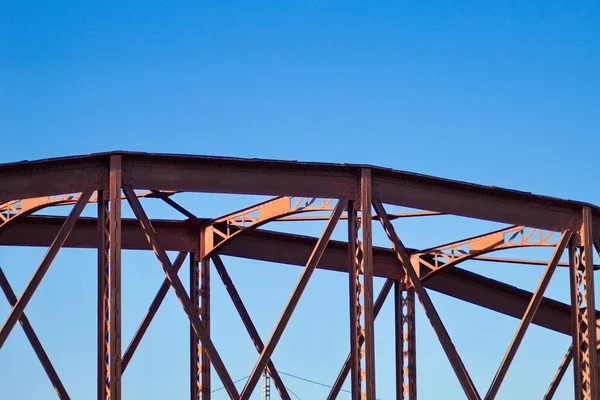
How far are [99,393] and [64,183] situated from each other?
13.5 ft

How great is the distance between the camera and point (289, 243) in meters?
37.9

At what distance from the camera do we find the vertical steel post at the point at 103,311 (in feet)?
94.2

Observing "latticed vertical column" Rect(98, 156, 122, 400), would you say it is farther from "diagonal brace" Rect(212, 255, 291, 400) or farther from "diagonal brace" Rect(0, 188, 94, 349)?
"diagonal brace" Rect(212, 255, 291, 400)

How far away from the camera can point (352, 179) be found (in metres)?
31.4

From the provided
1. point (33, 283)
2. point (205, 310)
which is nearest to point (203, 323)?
point (205, 310)

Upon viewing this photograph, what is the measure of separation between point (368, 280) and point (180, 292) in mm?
3690

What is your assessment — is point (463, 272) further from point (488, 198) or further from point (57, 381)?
point (57, 381)

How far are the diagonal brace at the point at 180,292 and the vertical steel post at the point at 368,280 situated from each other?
264cm

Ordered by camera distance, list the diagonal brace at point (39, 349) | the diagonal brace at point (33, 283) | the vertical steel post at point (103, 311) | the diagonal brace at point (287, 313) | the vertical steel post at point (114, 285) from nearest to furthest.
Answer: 1. the diagonal brace at point (33, 283)
2. the vertical steel post at point (114, 285)
3. the vertical steel post at point (103, 311)
4. the diagonal brace at point (287, 313)
5. the diagonal brace at point (39, 349)

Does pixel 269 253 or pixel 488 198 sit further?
pixel 269 253

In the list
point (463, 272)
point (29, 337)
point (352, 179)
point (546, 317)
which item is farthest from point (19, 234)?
point (546, 317)

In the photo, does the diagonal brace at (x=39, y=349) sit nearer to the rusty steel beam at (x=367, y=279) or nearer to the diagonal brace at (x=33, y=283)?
the diagonal brace at (x=33, y=283)

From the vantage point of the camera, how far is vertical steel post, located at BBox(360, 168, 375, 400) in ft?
98.7

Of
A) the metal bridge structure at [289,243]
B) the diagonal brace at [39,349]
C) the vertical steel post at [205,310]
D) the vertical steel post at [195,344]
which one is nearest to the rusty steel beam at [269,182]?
the metal bridge structure at [289,243]
